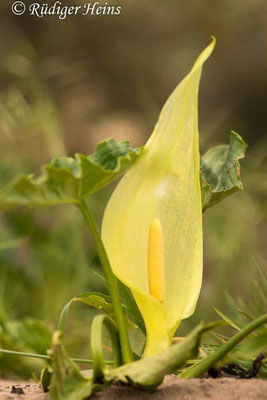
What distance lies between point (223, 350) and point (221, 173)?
0.47 ft

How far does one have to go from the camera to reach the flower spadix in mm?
340

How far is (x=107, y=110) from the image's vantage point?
4.99 feet

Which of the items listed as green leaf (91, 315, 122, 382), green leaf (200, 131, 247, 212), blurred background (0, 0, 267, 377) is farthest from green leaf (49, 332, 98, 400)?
blurred background (0, 0, 267, 377)

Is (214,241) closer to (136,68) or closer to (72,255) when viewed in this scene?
(72,255)

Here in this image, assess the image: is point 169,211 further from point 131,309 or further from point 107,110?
point 107,110

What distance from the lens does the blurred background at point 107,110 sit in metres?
0.99

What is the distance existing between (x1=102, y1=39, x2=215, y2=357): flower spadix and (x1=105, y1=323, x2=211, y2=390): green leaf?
6 centimetres

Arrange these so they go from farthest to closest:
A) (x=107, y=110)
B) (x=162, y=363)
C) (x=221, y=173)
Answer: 1. (x=107, y=110)
2. (x=221, y=173)
3. (x=162, y=363)

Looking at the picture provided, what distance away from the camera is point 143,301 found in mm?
324

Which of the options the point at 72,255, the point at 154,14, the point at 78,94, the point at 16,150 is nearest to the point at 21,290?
the point at 72,255

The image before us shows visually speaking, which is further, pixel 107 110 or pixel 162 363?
pixel 107 110

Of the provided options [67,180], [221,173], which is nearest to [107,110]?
[221,173]

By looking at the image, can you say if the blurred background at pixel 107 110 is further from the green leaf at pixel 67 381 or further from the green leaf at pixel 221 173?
the green leaf at pixel 67 381

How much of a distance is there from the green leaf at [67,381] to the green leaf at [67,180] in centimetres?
7
